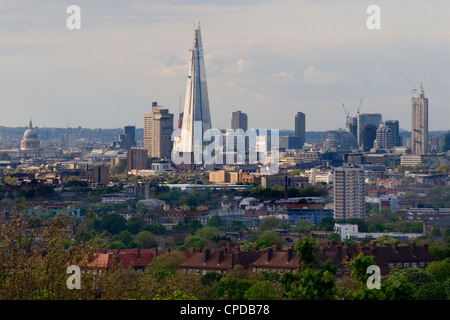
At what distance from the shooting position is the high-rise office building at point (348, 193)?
59700mm

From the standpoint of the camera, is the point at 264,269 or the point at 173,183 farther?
the point at 173,183

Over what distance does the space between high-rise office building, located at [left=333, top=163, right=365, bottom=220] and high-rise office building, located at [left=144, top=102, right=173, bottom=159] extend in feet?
247

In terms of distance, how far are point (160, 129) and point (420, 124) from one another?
31.2 m

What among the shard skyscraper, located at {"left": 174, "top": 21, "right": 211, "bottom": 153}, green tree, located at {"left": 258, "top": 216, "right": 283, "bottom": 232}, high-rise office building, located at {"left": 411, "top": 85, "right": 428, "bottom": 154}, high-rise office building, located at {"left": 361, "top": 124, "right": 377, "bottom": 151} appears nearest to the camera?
green tree, located at {"left": 258, "top": 216, "right": 283, "bottom": 232}

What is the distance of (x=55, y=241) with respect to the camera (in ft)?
46.8

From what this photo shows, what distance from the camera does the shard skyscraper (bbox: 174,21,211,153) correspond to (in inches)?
4845

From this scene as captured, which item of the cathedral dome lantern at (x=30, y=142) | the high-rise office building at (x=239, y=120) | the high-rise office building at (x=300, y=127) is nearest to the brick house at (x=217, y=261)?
the high-rise office building at (x=239, y=120)

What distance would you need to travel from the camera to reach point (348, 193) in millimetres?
60594

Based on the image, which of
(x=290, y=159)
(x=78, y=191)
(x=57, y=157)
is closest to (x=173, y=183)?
(x=78, y=191)

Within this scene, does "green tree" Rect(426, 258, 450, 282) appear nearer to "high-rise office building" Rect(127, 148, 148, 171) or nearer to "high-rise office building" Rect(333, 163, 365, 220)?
"high-rise office building" Rect(333, 163, 365, 220)

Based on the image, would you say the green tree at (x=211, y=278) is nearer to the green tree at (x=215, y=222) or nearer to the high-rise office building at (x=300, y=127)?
the green tree at (x=215, y=222)

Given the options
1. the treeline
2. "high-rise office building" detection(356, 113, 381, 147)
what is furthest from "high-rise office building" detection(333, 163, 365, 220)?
"high-rise office building" detection(356, 113, 381, 147)
